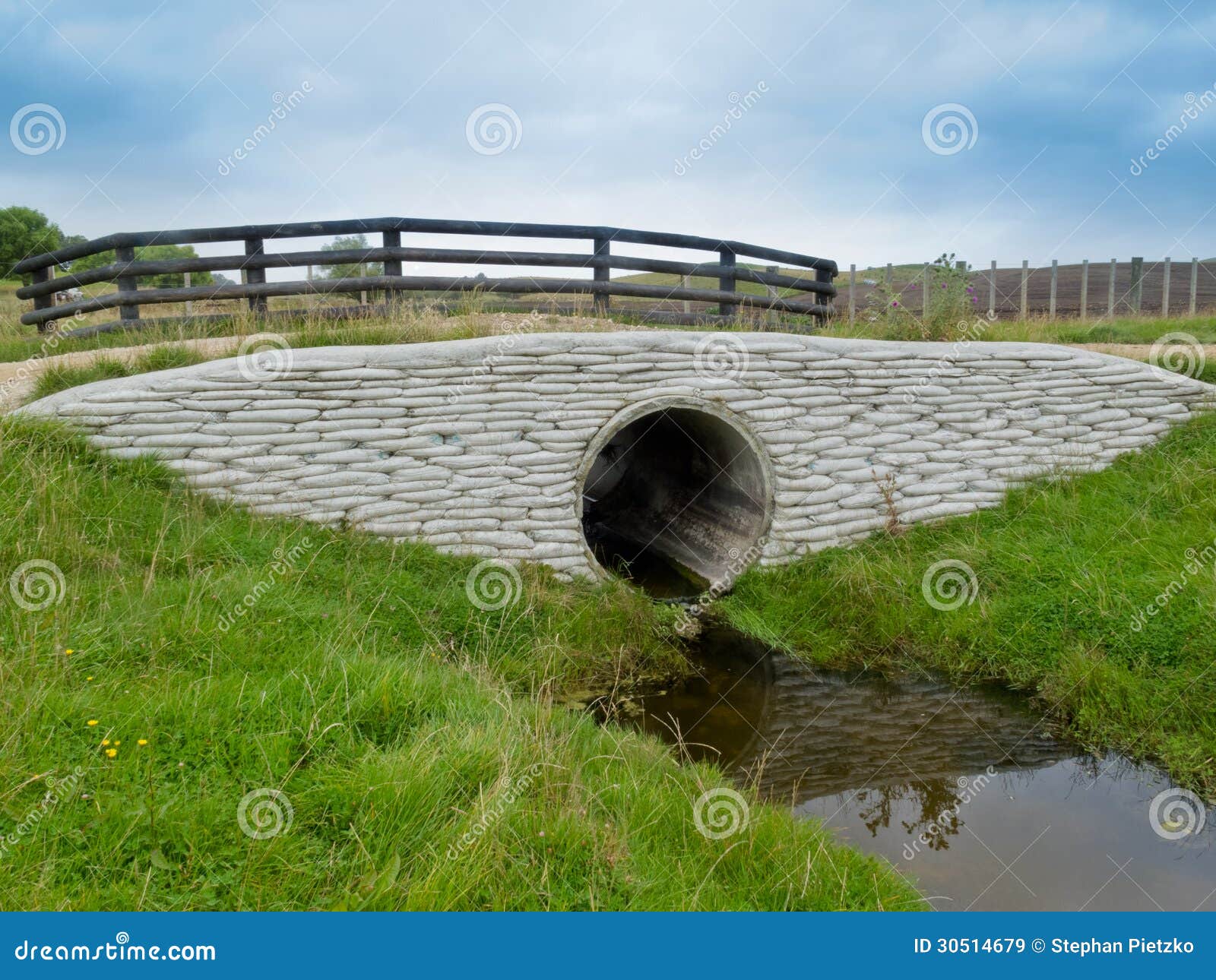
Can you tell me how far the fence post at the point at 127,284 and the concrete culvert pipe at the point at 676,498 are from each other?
5407 millimetres

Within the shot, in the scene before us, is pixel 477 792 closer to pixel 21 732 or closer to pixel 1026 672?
pixel 21 732

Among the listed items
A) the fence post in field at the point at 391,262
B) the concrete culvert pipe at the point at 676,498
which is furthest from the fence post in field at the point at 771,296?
the fence post in field at the point at 391,262

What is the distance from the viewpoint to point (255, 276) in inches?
368

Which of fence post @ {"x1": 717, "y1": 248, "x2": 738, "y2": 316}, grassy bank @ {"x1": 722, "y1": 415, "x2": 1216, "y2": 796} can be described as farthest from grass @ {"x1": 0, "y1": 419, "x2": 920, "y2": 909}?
fence post @ {"x1": 717, "y1": 248, "x2": 738, "y2": 316}

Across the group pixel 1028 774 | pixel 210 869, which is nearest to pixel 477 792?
pixel 210 869

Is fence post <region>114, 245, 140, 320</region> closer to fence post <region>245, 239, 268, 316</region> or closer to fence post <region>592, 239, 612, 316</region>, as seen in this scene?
fence post <region>245, 239, 268, 316</region>

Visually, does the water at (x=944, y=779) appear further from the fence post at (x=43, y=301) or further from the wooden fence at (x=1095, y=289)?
the wooden fence at (x=1095, y=289)

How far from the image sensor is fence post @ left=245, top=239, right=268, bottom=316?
916 cm

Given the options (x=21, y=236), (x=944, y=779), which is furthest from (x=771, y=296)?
(x=21, y=236)

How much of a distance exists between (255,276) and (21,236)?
23.8 meters

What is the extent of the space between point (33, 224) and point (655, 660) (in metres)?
30.5

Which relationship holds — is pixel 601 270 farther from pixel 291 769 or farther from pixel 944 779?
pixel 291 769

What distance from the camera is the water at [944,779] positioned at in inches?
171

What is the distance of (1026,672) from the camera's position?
636 centimetres
